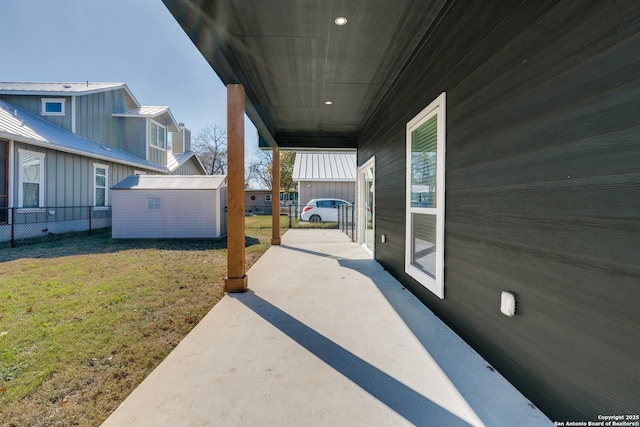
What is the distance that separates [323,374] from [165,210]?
7966mm

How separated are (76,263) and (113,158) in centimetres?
643

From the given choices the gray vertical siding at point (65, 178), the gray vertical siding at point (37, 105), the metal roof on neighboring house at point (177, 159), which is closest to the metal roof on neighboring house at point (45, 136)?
the gray vertical siding at point (37, 105)

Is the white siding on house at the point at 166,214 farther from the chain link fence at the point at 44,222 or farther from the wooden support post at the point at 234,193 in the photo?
the wooden support post at the point at 234,193

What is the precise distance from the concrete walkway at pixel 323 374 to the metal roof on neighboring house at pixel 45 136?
8.04 metres

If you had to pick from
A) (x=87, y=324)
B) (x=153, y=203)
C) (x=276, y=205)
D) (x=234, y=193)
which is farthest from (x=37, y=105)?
(x=87, y=324)

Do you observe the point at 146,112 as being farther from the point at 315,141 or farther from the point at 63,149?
the point at 315,141

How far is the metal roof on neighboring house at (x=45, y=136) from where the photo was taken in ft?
23.5

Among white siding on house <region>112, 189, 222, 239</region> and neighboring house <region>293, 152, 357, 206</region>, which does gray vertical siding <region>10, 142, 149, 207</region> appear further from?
neighboring house <region>293, 152, 357, 206</region>

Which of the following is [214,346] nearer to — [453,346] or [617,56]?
[453,346]

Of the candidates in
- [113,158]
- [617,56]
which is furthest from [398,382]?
[113,158]

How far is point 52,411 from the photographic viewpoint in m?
1.57

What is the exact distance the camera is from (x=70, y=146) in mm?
8344

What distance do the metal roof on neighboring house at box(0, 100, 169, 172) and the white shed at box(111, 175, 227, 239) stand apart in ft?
6.17

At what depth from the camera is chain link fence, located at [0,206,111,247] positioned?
23.0 feet
